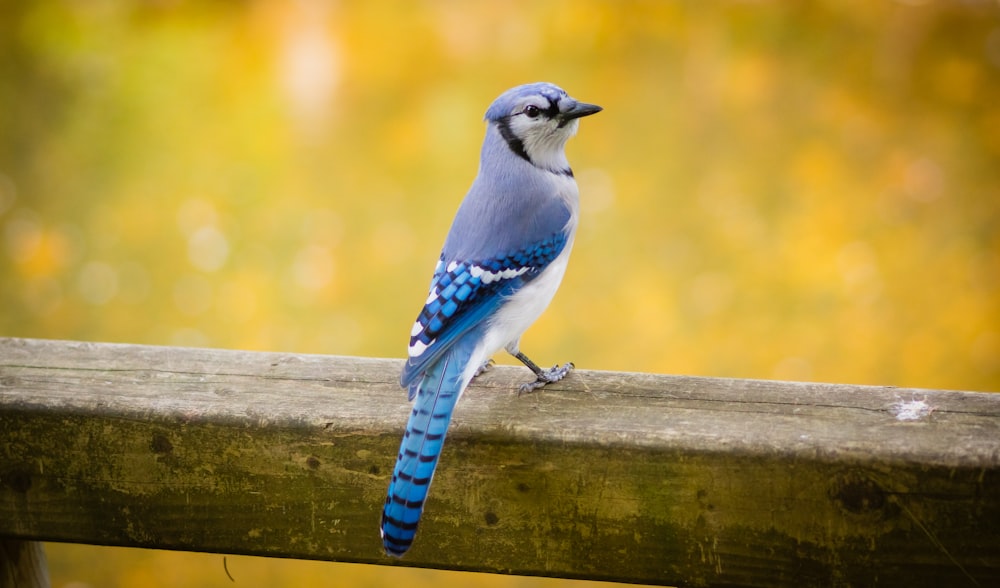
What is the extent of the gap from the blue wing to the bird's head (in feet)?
0.81

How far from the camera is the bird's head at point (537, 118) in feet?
7.52

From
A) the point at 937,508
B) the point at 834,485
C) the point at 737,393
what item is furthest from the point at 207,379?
the point at 937,508

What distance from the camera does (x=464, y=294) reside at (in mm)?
1987

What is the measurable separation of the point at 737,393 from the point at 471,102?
3.21m

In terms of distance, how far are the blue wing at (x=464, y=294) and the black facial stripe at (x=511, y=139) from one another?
0.79 feet

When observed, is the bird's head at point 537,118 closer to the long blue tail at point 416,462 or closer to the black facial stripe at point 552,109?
the black facial stripe at point 552,109

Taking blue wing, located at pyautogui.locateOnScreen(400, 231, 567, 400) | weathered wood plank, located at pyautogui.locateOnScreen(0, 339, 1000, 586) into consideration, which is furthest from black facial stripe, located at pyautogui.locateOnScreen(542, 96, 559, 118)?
weathered wood plank, located at pyautogui.locateOnScreen(0, 339, 1000, 586)

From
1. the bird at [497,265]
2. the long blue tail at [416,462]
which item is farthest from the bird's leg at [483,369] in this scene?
the long blue tail at [416,462]

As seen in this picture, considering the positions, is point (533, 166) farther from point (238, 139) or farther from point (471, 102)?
point (238, 139)

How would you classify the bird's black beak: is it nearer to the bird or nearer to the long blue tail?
the bird

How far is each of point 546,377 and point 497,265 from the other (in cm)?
28

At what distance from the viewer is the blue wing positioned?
1806mm

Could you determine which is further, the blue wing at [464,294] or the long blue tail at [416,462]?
the blue wing at [464,294]

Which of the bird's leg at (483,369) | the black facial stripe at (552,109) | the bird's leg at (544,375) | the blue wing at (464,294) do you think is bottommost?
the bird's leg at (483,369)
